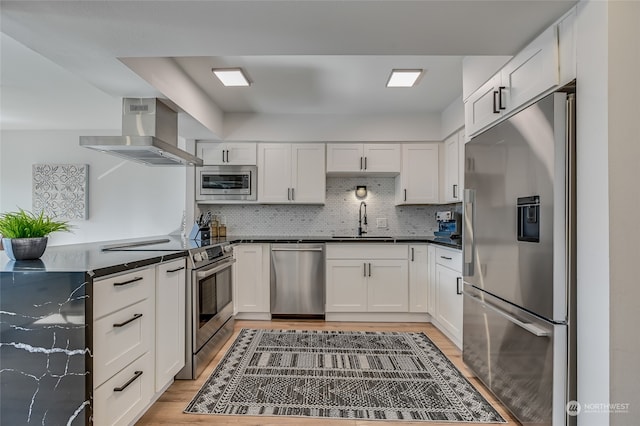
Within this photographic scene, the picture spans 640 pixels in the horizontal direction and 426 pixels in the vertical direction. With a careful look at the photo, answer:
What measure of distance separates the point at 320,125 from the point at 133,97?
2093mm

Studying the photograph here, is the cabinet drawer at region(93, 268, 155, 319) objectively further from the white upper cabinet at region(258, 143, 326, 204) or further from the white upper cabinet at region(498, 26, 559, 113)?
the white upper cabinet at region(258, 143, 326, 204)

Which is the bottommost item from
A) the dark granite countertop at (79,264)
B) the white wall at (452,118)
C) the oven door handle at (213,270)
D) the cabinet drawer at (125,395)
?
the cabinet drawer at (125,395)

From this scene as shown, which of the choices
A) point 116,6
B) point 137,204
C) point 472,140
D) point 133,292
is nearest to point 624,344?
point 472,140

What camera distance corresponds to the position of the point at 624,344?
1.36 m

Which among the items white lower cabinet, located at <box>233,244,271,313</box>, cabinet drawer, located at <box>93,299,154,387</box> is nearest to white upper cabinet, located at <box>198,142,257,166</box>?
white lower cabinet, located at <box>233,244,271,313</box>

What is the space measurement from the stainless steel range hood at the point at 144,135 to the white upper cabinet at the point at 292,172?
1293mm

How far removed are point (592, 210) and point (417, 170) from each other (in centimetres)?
283

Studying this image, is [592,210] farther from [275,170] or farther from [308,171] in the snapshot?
[275,170]

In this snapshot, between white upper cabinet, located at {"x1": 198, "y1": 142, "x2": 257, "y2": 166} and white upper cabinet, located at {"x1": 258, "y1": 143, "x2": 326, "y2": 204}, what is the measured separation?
12cm

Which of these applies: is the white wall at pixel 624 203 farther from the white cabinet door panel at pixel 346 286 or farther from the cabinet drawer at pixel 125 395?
the white cabinet door panel at pixel 346 286

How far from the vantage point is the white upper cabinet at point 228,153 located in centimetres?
423

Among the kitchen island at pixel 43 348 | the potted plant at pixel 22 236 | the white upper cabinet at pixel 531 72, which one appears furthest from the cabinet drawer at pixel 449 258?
the potted plant at pixel 22 236

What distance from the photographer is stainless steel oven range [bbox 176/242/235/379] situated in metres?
2.47

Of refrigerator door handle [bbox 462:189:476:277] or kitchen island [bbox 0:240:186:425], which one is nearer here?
kitchen island [bbox 0:240:186:425]
